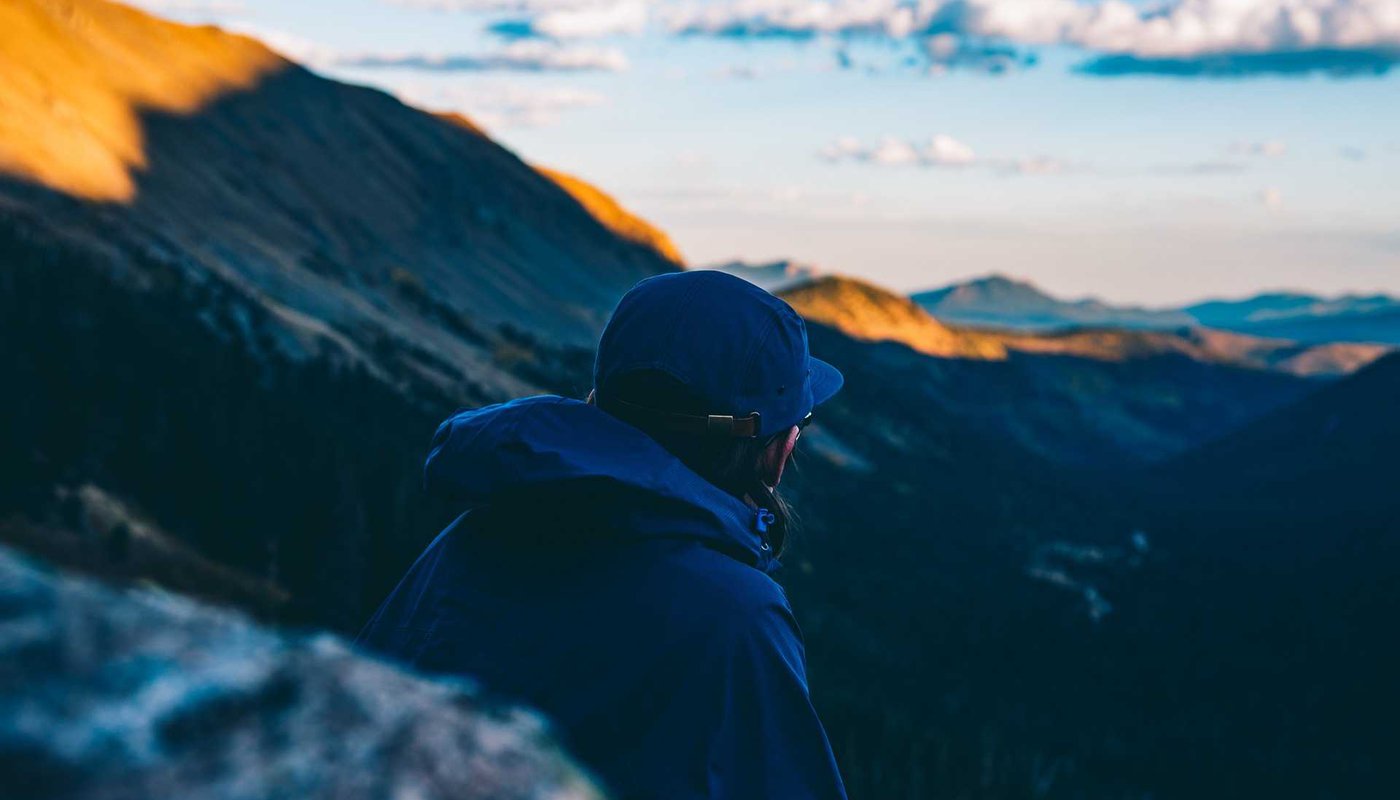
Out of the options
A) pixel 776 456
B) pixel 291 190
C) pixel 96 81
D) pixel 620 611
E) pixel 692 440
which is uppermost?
pixel 96 81

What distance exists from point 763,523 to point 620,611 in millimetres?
512

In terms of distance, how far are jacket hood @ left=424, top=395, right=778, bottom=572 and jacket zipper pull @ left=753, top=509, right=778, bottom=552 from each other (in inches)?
3.3

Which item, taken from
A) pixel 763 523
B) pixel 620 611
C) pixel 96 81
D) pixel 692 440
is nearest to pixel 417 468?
pixel 96 81

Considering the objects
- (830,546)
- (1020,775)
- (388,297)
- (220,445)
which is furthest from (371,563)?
(830,546)

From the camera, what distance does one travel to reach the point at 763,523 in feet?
9.68

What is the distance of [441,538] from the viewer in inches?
119

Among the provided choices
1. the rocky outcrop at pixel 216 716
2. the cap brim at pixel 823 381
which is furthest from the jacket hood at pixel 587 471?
the rocky outcrop at pixel 216 716

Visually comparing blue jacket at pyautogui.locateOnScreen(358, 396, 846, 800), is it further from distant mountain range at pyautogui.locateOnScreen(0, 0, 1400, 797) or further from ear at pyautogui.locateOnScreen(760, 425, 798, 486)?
distant mountain range at pyautogui.locateOnScreen(0, 0, 1400, 797)

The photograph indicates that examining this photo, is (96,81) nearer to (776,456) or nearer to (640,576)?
(776,456)

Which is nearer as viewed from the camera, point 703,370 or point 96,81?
point 703,370

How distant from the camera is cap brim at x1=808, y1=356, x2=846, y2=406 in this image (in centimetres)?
373

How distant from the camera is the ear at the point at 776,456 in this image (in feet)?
10.7

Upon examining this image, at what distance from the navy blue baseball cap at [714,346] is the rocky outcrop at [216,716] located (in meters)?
1.86

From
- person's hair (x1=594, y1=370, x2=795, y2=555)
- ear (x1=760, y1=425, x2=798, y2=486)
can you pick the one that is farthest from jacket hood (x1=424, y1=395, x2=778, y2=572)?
ear (x1=760, y1=425, x2=798, y2=486)
